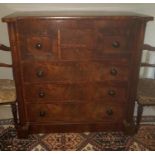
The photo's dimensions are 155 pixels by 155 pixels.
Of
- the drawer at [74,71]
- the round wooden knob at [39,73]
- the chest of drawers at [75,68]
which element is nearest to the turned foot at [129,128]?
the chest of drawers at [75,68]

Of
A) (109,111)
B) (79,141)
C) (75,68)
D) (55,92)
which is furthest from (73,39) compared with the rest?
(79,141)

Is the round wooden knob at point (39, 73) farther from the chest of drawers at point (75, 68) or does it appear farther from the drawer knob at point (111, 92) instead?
the drawer knob at point (111, 92)

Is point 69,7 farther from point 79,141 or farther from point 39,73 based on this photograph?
point 79,141

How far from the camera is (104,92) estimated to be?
1812 mm

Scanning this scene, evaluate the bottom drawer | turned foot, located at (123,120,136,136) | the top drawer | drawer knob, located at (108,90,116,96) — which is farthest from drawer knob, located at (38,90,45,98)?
turned foot, located at (123,120,136,136)

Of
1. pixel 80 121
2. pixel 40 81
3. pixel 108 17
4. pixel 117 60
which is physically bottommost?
pixel 80 121

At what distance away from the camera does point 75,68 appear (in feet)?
5.54

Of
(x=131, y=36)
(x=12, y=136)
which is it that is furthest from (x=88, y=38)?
(x=12, y=136)

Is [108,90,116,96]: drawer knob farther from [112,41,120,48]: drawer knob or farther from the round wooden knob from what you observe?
the round wooden knob

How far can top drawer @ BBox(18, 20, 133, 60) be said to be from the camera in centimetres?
153

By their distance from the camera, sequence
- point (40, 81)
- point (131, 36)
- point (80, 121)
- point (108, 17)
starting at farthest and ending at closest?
point (80, 121) < point (40, 81) < point (131, 36) < point (108, 17)

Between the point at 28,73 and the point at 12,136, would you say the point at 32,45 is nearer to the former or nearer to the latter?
the point at 28,73

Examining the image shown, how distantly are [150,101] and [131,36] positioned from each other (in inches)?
24.3

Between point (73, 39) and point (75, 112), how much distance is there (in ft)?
2.26
